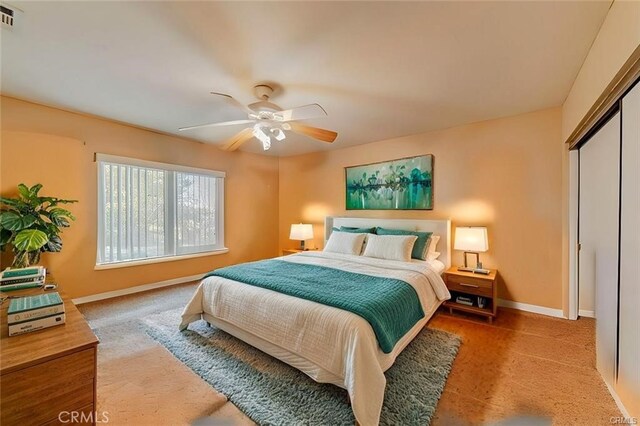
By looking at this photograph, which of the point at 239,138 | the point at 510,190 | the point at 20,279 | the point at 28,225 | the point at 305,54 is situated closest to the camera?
the point at 20,279

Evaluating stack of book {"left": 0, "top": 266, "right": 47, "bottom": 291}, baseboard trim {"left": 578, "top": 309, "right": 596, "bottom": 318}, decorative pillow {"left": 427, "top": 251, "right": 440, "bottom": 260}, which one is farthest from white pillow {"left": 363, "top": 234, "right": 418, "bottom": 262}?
stack of book {"left": 0, "top": 266, "right": 47, "bottom": 291}

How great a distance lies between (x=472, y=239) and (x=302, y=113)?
248 centimetres

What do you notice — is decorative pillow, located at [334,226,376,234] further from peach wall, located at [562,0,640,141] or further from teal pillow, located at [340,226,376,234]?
peach wall, located at [562,0,640,141]

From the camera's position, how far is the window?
3.46 m

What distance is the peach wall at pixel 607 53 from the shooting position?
4.24 feet

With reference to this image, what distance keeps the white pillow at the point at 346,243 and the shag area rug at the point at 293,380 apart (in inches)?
55.1

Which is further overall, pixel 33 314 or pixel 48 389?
pixel 33 314

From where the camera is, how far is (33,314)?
1.18 metres

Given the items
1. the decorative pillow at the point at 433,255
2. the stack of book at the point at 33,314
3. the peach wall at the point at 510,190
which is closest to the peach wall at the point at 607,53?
the peach wall at the point at 510,190

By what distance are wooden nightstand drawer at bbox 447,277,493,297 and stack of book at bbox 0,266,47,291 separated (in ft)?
12.7

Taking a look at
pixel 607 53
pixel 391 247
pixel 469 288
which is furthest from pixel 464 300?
pixel 607 53

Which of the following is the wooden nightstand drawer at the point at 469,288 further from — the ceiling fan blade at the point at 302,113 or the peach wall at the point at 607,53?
the ceiling fan blade at the point at 302,113

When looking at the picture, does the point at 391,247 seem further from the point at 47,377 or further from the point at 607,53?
the point at 47,377

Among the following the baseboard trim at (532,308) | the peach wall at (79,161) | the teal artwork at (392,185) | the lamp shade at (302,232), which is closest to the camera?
the peach wall at (79,161)
